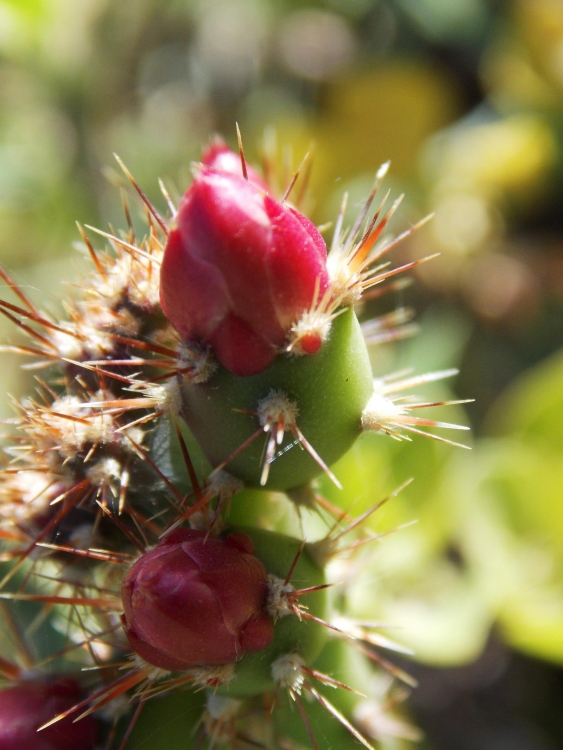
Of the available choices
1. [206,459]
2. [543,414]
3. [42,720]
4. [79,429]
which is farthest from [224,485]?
[543,414]

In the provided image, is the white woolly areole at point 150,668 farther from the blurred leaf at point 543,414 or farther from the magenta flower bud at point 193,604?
the blurred leaf at point 543,414

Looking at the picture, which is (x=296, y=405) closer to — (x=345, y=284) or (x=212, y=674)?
(x=345, y=284)

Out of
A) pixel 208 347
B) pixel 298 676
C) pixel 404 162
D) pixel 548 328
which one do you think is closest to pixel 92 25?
pixel 404 162

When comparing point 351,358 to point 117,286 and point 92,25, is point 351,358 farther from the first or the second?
point 92,25

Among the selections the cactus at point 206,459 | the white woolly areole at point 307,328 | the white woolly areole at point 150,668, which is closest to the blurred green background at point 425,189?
the cactus at point 206,459

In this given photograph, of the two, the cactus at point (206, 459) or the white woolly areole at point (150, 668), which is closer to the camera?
the cactus at point (206, 459)

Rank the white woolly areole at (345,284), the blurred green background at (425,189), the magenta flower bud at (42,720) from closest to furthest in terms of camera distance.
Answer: the white woolly areole at (345,284)
the magenta flower bud at (42,720)
the blurred green background at (425,189)
